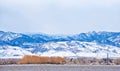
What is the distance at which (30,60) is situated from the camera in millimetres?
95562

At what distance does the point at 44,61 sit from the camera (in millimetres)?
96250

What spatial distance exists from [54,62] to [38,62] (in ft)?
10.5

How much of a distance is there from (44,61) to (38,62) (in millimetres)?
2446

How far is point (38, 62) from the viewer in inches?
3703

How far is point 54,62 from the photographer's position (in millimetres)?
94875

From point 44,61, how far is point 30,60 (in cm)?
282

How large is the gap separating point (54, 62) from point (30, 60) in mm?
4787

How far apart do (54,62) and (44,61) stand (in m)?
2.43
